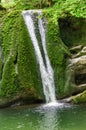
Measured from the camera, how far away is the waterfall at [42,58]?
14.9 m

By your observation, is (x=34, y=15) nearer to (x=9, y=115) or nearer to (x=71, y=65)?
(x=71, y=65)

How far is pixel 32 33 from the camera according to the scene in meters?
15.8

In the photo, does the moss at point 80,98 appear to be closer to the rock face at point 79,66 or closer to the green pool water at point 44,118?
the green pool water at point 44,118

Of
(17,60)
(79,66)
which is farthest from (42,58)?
(79,66)

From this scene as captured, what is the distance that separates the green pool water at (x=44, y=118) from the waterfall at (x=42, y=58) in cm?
116

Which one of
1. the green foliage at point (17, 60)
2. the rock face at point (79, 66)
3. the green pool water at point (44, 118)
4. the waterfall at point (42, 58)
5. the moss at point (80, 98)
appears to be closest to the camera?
the green pool water at point (44, 118)

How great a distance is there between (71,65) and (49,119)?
3.86 m

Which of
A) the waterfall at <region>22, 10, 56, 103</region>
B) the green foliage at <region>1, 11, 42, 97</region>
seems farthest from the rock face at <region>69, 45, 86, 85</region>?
the green foliage at <region>1, 11, 42, 97</region>

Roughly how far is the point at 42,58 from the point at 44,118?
158 inches

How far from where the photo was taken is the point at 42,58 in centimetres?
1545

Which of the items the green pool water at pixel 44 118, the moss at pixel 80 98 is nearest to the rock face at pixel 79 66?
the moss at pixel 80 98

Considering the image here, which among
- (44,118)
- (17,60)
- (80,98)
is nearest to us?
(44,118)

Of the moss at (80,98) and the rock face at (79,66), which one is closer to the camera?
the moss at (80,98)

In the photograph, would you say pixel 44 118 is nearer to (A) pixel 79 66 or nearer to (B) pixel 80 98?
(B) pixel 80 98
